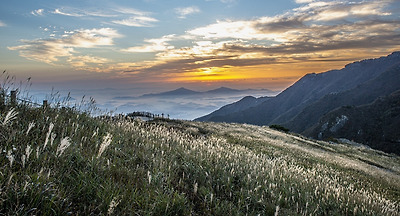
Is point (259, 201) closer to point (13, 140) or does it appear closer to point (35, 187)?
point (35, 187)

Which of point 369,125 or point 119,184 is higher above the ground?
point 119,184

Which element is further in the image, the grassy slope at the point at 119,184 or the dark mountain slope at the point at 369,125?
the dark mountain slope at the point at 369,125

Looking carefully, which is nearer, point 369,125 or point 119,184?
point 119,184

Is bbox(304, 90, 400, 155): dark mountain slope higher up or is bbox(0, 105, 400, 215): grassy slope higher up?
bbox(0, 105, 400, 215): grassy slope

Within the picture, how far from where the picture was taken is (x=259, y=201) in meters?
5.04

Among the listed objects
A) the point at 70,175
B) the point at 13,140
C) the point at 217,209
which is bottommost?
the point at 217,209

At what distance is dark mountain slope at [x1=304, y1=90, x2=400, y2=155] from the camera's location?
465 feet

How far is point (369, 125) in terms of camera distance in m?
161

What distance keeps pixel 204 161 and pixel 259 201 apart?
2.34 m

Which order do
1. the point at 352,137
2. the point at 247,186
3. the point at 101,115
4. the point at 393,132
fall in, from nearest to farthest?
the point at 247,186 < the point at 101,115 < the point at 393,132 < the point at 352,137

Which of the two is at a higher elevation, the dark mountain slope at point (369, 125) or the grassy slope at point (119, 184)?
the grassy slope at point (119, 184)

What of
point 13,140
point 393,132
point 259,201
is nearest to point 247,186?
point 259,201

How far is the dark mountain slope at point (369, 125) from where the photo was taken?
142 meters

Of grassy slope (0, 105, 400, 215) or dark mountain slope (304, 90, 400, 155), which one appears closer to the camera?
grassy slope (0, 105, 400, 215)
